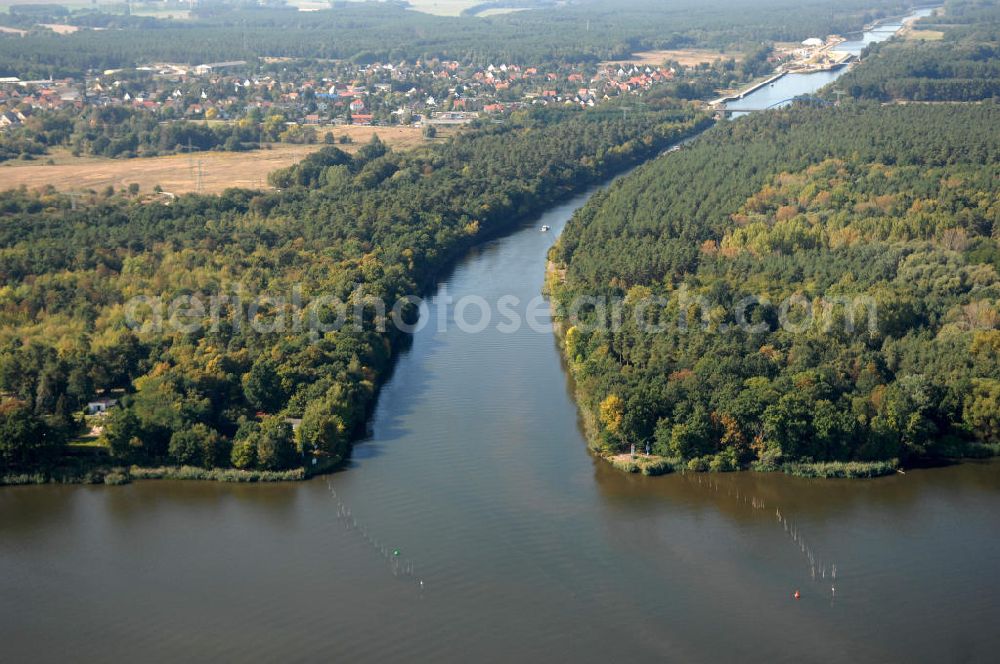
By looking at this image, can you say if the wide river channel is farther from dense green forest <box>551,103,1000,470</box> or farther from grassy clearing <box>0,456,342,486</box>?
dense green forest <box>551,103,1000,470</box>

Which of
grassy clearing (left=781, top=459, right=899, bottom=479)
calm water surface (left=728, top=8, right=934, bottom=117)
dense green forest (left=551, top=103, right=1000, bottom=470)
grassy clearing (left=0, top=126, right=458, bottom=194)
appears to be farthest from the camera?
calm water surface (left=728, top=8, right=934, bottom=117)

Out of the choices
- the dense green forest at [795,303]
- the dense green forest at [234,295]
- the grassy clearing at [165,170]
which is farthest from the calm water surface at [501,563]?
the grassy clearing at [165,170]

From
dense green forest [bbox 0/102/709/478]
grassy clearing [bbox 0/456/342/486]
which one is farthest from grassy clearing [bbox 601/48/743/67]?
grassy clearing [bbox 0/456/342/486]

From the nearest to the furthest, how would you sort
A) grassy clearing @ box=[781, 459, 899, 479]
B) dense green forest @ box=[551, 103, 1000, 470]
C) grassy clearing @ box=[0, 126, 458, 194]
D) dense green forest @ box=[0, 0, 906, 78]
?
1. grassy clearing @ box=[781, 459, 899, 479]
2. dense green forest @ box=[551, 103, 1000, 470]
3. grassy clearing @ box=[0, 126, 458, 194]
4. dense green forest @ box=[0, 0, 906, 78]

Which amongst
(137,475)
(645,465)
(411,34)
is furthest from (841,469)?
(411,34)

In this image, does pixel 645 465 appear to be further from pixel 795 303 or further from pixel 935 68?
pixel 935 68

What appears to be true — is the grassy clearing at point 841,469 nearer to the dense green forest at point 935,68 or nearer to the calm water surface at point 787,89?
the calm water surface at point 787,89

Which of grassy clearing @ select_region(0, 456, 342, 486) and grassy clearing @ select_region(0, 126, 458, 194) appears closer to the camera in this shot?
grassy clearing @ select_region(0, 456, 342, 486)
